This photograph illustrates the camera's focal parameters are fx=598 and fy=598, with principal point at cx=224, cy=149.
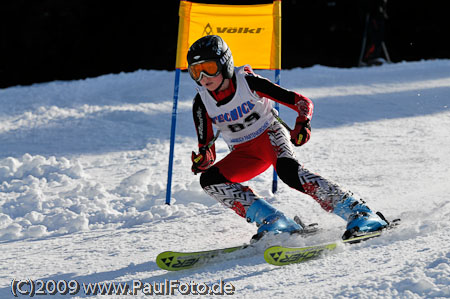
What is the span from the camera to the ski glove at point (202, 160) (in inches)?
162

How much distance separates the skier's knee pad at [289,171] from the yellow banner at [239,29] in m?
1.51

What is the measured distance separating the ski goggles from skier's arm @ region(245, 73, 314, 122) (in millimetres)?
291

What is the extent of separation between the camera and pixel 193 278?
349 centimetres

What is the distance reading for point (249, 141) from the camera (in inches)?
169

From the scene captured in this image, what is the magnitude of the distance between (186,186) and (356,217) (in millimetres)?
2226

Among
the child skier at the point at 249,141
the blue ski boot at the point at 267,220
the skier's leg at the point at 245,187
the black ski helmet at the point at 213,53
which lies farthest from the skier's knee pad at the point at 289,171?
the black ski helmet at the point at 213,53

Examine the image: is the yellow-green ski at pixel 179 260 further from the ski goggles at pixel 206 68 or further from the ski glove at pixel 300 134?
the ski goggles at pixel 206 68

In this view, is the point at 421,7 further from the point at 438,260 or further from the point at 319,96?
the point at 438,260

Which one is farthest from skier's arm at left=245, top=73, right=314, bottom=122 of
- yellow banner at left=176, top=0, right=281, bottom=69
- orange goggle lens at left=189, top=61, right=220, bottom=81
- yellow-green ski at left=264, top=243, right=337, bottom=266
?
yellow banner at left=176, top=0, right=281, bottom=69

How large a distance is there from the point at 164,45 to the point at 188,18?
8.72 metres

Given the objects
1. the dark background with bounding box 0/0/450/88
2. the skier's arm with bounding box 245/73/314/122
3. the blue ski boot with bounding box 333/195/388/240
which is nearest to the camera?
the blue ski boot with bounding box 333/195/388/240

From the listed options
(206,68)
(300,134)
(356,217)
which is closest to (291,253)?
(356,217)

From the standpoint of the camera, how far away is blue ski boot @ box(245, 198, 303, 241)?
149 inches

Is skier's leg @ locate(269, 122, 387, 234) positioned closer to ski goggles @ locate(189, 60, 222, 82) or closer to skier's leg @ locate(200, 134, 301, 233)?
skier's leg @ locate(200, 134, 301, 233)
